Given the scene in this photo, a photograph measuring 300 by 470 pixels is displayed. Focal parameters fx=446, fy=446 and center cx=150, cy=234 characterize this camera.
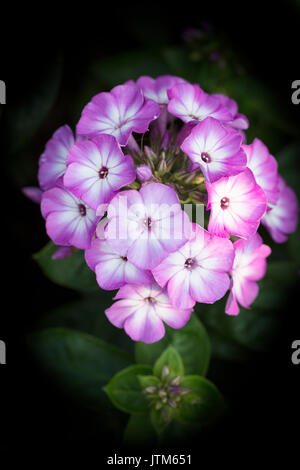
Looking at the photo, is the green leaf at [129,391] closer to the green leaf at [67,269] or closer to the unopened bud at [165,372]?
the unopened bud at [165,372]

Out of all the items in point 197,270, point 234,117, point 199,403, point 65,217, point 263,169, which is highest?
point 234,117

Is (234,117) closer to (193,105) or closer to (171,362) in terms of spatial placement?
(193,105)

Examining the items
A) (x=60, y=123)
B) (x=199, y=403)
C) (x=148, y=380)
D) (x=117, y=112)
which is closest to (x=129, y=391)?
(x=148, y=380)

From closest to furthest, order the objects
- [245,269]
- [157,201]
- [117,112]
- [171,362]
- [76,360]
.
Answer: [157,201], [117,112], [245,269], [171,362], [76,360]

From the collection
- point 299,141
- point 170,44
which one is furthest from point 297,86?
point 170,44
